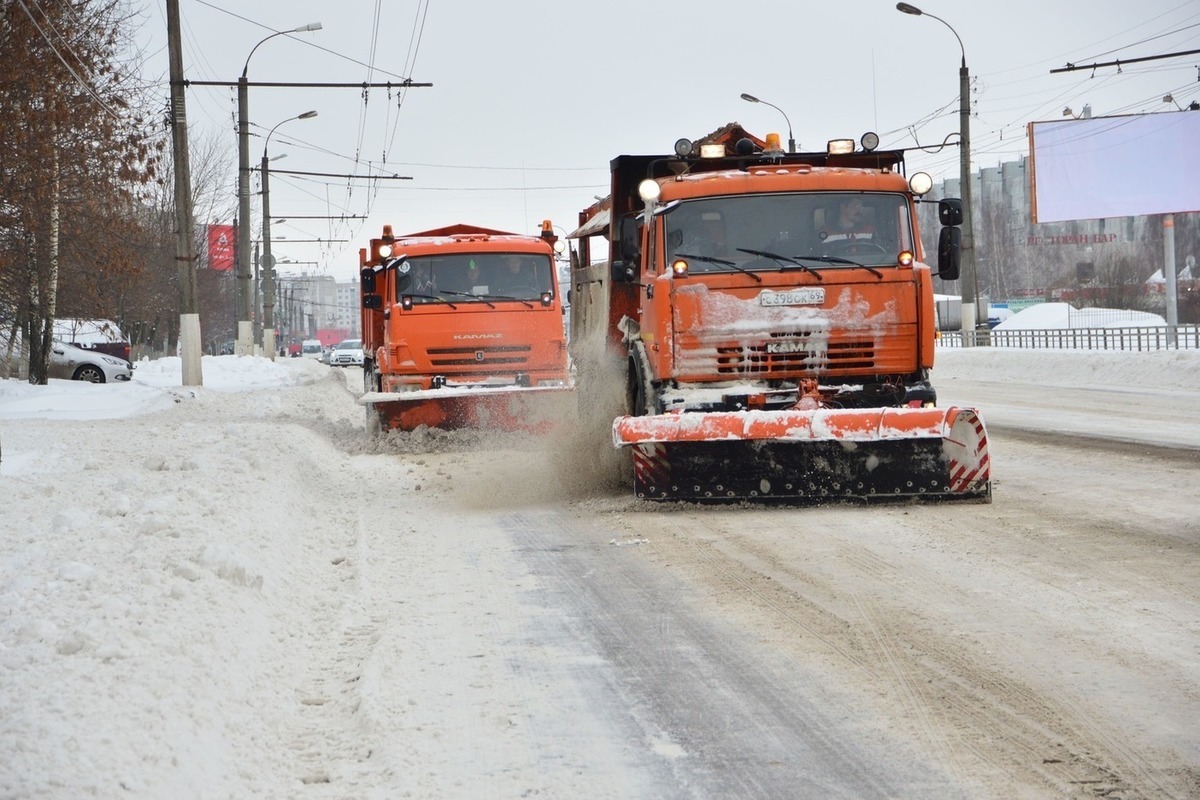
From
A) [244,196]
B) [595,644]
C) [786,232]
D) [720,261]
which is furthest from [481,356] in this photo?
[244,196]

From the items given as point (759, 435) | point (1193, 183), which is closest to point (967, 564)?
point (759, 435)

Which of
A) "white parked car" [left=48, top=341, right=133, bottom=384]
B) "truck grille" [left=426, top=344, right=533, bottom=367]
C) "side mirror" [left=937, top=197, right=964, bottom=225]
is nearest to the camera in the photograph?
"side mirror" [left=937, top=197, right=964, bottom=225]

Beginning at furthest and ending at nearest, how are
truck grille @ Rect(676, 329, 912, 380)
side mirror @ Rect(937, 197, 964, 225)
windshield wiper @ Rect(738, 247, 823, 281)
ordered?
side mirror @ Rect(937, 197, 964, 225) → windshield wiper @ Rect(738, 247, 823, 281) → truck grille @ Rect(676, 329, 912, 380)

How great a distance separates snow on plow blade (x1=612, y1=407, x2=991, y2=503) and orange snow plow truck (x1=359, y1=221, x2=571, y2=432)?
20.5ft

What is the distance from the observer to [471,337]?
16.6m

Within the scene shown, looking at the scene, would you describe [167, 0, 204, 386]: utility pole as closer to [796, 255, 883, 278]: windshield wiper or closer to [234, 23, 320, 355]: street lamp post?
[234, 23, 320, 355]: street lamp post

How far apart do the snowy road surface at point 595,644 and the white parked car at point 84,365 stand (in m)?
23.5

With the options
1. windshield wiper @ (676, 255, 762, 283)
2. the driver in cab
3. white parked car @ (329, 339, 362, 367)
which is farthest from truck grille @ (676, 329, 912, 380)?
white parked car @ (329, 339, 362, 367)

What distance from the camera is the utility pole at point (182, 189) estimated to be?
24.7 meters

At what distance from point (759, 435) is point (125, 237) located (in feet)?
50.1

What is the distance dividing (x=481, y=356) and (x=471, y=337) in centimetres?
26

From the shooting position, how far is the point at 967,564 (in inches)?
284

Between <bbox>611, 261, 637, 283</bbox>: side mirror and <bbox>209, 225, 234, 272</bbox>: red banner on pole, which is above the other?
<bbox>209, 225, 234, 272</bbox>: red banner on pole

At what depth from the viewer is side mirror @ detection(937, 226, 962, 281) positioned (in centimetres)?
1083
